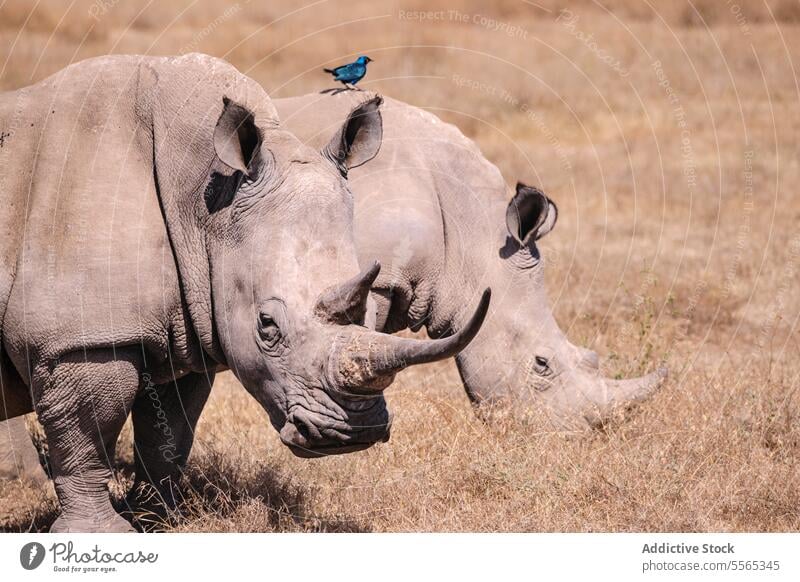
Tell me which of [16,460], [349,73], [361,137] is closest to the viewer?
[361,137]

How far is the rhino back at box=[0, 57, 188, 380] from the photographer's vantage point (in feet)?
19.6

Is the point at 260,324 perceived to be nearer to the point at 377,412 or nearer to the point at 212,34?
the point at 377,412

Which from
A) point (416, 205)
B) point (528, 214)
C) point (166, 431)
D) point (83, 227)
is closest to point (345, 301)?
point (83, 227)

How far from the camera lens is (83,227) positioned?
6.04 metres

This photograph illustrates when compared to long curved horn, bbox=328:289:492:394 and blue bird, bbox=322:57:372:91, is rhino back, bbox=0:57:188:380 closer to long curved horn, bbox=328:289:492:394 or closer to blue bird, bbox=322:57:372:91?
long curved horn, bbox=328:289:492:394

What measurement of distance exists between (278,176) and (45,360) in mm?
1367

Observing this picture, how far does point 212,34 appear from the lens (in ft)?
60.1

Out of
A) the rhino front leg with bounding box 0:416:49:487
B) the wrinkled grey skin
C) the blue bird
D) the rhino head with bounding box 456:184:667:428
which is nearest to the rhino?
the rhino front leg with bounding box 0:416:49:487

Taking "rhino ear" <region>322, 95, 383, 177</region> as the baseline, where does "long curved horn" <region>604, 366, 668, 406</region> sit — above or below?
below

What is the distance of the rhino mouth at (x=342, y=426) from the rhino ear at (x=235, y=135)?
1177 millimetres
